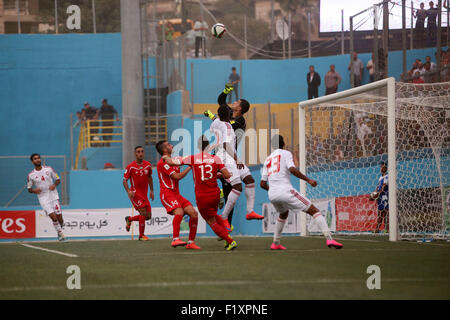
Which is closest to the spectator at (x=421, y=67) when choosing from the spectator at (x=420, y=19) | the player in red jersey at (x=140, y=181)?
the spectator at (x=420, y=19)

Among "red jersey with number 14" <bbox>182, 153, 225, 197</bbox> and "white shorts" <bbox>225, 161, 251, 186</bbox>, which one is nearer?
"red jersey with number 14" <bbox>182, 153, 225, 197</bbox>

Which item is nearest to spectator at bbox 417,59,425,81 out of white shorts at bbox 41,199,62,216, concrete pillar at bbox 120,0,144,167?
white shorts at bbox 41,199,62,216

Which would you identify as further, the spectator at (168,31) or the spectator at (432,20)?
the spectator at (168,31)

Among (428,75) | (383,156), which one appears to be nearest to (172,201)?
(383,156)

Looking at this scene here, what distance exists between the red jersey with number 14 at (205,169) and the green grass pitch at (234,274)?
1.03 m

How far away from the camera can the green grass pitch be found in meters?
5.94

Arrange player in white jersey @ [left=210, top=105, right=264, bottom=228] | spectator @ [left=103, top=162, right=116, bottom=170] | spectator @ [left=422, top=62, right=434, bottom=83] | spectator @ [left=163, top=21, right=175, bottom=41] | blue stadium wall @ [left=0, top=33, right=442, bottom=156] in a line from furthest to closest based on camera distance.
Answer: blue stadium wall @ [left=0, top=33, right=442, bottom=156], spectator @ [left=163, top=21, right=175, bottom=41], spectator @ [left=103, top=162, right=116, bottom=170], spectator @ [left=422, top=62, right=434, bottom=83], player in white jersey @ [left=210, top=105, right=264, bottom=228]

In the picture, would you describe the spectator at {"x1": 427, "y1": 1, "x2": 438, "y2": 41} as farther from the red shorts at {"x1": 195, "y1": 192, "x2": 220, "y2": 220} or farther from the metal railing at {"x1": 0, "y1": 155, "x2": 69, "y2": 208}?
the metal railing at {"x1": 0, "y1": 155, "x2": 69, "y2": 208}

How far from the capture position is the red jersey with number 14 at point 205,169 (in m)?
10.2

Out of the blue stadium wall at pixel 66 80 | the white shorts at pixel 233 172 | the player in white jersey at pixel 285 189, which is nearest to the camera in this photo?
the player in white jersey at pixel 285 189

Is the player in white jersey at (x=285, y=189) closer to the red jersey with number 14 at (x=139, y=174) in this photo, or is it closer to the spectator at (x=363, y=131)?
the red jersey with number 14 at (x=139, y=174)

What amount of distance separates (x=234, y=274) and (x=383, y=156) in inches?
421

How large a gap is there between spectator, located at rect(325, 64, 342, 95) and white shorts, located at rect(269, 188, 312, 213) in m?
17.1
